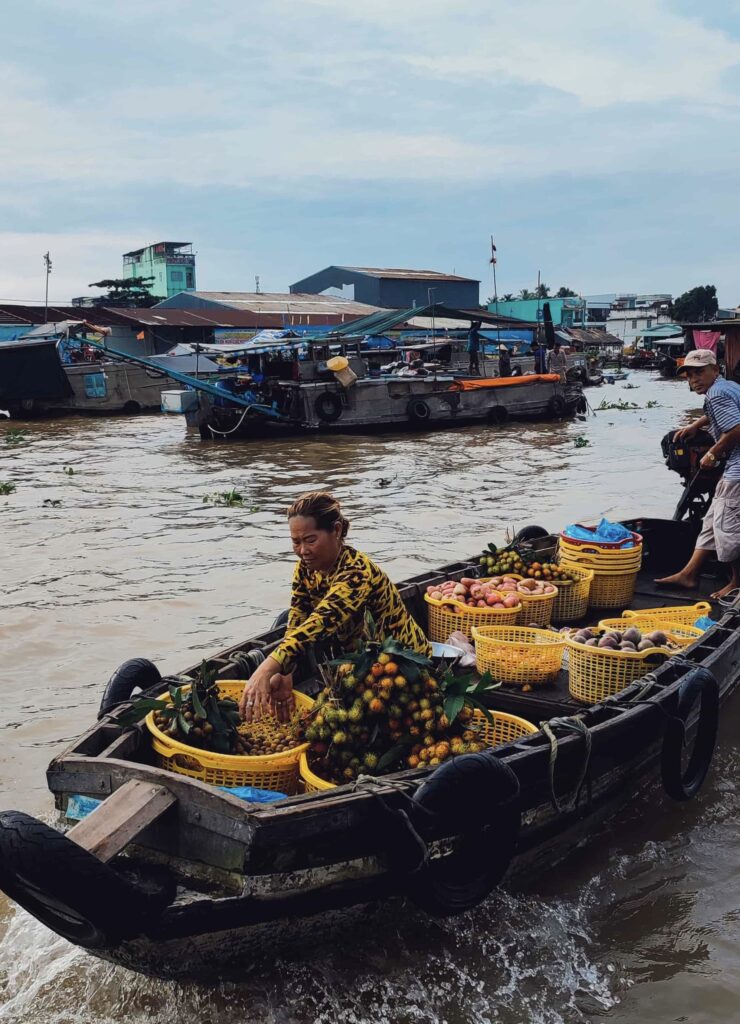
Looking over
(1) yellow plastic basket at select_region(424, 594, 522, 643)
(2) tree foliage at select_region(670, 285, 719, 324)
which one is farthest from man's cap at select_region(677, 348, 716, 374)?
(2) tree foliage at select_region(670, 285, 719, 324)

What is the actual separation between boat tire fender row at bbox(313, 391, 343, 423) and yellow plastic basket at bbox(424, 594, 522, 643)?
1507 cm

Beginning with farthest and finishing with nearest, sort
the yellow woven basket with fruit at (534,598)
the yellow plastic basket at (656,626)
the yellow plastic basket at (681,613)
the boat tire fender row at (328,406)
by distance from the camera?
the boat tire fender row at (328,406) < the yellow plastic basket at (681,613) < the yellow woven basket with fruit at (534,598) < the yellow plastic basket at (656,626)

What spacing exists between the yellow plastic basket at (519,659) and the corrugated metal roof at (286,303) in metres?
36.7

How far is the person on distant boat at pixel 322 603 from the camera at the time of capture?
3170 mm

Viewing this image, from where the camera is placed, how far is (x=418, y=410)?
20.9m

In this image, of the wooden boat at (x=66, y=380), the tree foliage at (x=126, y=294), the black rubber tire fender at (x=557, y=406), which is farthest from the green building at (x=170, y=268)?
the black rubber tire fender at (x=557, y=406)

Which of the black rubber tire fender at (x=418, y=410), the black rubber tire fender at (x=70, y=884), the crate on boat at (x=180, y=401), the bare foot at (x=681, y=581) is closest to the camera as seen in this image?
the black rubber tire fender at (x=70, y=884)

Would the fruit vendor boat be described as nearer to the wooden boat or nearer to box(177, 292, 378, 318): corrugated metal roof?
the wooden boat

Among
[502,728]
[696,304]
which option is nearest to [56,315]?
[502,728]

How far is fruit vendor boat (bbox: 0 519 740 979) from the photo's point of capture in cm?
246

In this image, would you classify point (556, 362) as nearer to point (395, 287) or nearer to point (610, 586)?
point (395, 287)

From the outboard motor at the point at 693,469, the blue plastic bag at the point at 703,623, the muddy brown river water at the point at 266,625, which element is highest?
the outboard motor at the point at 693,469

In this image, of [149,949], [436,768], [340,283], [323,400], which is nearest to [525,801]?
[436,768]

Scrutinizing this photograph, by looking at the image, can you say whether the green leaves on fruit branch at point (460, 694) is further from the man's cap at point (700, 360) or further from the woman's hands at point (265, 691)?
the man's cap at point (700, 360)
